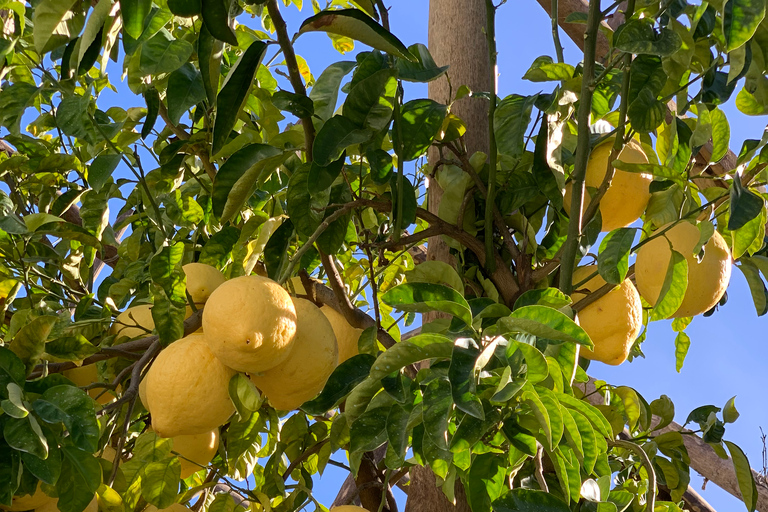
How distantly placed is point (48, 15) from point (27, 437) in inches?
19.1

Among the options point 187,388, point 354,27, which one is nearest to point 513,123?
point 354,27

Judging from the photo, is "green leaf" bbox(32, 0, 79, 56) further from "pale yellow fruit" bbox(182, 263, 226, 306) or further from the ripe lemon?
the ripe lemon

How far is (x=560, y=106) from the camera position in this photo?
3.63ft

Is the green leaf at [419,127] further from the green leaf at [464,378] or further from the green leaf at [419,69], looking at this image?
the green leaf at [464,378]

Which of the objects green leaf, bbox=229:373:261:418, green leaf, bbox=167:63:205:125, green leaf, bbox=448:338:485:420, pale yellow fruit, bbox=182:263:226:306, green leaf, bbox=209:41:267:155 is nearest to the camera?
green leaf, bbox=448:338:485:420

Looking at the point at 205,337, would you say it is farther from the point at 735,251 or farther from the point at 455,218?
the point at 735,251

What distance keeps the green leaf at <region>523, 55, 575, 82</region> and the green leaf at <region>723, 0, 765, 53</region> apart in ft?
1.03

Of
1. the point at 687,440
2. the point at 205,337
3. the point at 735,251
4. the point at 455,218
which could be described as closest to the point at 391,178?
the point at 455,218

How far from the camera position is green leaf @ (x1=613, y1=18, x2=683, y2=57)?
86cm

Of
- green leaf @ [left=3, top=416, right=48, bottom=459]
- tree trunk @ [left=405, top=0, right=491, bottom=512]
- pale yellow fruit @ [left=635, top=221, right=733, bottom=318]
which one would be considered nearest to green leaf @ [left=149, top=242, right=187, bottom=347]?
green leaf @ [left=3, top=416, right=48, bottom=459]

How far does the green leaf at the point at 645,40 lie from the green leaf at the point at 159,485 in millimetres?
828

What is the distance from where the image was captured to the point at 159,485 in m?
1.06

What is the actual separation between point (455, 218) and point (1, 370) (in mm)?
708

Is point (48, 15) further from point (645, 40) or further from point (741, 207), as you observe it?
point (741, 207)
